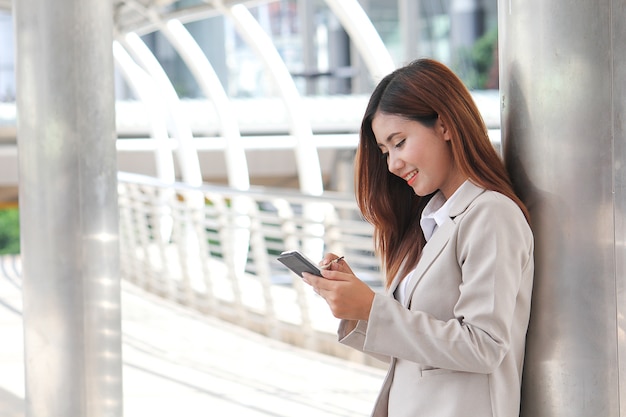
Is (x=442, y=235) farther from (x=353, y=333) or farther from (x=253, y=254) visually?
(x=253, y=254)

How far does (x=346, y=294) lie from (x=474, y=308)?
0.26 metres

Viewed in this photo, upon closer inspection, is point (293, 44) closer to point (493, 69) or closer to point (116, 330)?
point (493, 69)

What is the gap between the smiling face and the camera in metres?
2.03

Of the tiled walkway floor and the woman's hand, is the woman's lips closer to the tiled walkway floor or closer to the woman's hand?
the woman's hand

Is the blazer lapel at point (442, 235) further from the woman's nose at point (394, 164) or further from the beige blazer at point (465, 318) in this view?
the woman's nose at point (394, 164)

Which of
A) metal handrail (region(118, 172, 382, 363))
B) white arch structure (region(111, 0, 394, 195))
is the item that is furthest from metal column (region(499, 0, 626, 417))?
white arch structure (region(111, 0, 394, 195))

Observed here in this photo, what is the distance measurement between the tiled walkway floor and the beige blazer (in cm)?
294

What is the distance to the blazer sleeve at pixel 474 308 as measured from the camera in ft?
6.11

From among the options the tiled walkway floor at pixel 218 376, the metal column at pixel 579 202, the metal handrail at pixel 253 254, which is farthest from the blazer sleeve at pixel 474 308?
the tiled walkway floor at pixel 218 376

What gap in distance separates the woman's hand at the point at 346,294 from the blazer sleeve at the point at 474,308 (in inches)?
1.3

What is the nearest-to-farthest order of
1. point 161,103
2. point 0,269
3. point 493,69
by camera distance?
point 0,269
point 161,103
point 493,69

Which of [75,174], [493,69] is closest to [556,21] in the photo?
[75,174]

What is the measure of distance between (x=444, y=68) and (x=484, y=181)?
0.25 m

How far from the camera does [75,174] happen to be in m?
3.39
